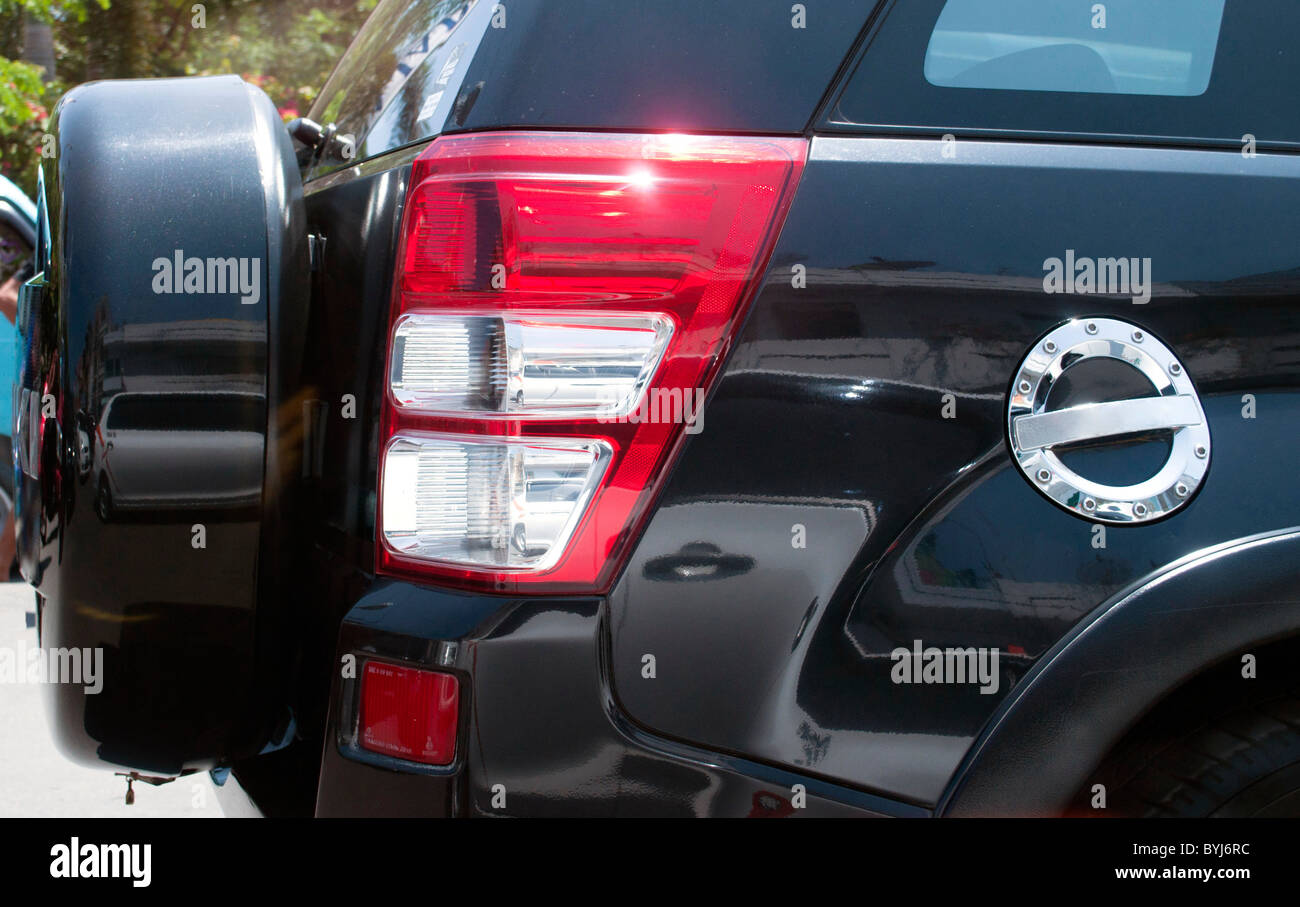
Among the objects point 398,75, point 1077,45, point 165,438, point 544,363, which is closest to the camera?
point 544,363

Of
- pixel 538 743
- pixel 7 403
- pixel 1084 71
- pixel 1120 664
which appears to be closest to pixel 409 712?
pixel 538 743

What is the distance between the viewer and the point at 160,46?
8953 mm

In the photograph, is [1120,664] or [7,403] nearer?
[1120,664]

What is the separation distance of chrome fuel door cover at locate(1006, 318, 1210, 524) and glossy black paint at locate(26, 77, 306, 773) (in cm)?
85

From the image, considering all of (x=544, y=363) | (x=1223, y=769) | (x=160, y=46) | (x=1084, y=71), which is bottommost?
(x=1223, y=769)

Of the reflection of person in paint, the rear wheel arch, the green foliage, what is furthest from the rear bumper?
the green foliage

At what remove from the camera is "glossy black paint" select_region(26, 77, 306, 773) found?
52.8 inches

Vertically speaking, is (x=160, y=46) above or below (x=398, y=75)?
above

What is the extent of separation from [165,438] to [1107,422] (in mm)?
1047

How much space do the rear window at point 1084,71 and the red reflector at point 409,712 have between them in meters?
0.74

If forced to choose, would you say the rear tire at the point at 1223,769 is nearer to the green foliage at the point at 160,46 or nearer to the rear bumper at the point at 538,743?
the rear bumper at the point at 538,743

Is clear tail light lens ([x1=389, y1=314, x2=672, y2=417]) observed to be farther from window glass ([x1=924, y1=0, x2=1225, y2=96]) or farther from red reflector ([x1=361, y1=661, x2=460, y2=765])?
window glass ([x1=924, y1=0, x2=1225, y2=96])

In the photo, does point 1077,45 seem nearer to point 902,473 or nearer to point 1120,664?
point 902,473
